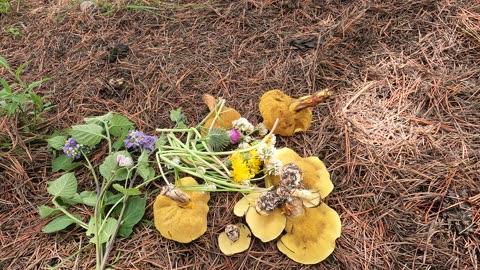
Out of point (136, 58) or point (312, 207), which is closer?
point (312, 207)

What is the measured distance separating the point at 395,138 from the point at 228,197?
103 centimetres

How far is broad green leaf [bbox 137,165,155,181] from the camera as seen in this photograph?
2.04m

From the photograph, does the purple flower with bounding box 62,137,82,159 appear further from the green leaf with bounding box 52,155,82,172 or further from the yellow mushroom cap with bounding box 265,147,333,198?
the yellow mushroom cap with bounding box 265,147,333,198

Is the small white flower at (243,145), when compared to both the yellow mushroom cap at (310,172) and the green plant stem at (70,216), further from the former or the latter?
the green plant stem at (70,216)

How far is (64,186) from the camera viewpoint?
2.02m

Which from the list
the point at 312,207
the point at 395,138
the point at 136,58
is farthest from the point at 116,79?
the point at 395,138

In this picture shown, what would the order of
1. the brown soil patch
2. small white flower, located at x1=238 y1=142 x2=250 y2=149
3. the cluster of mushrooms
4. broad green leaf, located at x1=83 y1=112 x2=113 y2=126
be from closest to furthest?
the cluster of mushrooms → the brown soil patch → small white flower, located at x1=238 y1=142 x2=250 y2=149 → broad green leaf, located at x1=83 y1=112 x2=113 y2=126

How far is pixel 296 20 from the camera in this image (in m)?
2.92

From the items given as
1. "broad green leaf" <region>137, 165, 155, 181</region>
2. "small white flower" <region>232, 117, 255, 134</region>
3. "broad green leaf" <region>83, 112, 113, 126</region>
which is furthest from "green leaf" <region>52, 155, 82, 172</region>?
"small white flower" <region>232, 117, 255, 134</region>

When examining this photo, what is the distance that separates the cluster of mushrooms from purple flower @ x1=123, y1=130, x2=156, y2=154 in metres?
0.30

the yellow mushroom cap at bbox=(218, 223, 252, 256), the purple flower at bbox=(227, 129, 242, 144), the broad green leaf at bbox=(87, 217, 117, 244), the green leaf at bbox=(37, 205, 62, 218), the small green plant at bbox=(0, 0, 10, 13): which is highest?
the small green plant at bbox=(0, 0, 10, 13)

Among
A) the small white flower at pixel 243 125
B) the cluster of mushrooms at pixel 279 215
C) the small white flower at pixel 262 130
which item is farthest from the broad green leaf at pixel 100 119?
the small white flower at pixel 262 130

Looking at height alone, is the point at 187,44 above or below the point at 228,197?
above

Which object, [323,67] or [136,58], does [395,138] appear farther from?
[136,58]
